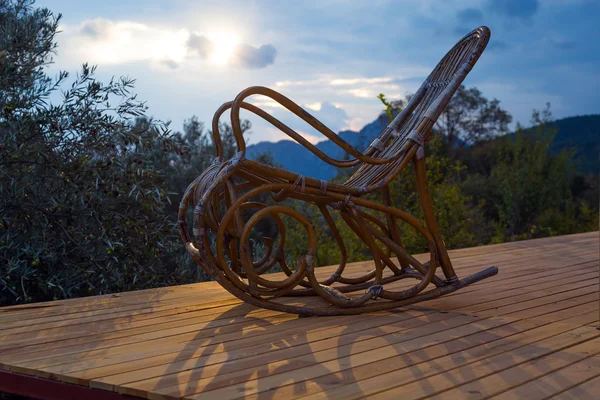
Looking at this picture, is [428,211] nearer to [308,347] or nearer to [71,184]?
[308,347]

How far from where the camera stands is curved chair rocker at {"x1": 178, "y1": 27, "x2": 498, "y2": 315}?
2.40 metres

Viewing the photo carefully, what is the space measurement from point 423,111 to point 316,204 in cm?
77

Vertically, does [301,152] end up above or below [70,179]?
above

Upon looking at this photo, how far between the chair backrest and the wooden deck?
61 centimetres

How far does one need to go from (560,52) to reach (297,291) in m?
11.0

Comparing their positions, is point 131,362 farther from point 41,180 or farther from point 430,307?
point 41,180

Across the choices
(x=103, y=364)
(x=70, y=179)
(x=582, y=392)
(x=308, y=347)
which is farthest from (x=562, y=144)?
(x=103, y=364)

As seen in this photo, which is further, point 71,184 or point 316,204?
point 71,184

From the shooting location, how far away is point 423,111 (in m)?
3.10

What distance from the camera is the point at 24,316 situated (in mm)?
2570

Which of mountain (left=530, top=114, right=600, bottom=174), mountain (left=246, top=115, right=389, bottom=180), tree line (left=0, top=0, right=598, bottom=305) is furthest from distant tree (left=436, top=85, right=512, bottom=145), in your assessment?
tree line (left=0, top=0, right=598, bottom=305)

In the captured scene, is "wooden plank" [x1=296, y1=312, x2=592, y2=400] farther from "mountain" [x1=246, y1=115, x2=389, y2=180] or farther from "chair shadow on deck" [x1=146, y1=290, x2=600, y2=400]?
"mountain" [x1=246, y1=115, x2=389, y2=180]

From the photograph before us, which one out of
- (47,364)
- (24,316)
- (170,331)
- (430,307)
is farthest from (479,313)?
(24,316)

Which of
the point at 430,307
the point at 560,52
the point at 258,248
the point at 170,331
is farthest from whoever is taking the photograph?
the point at 560,52
